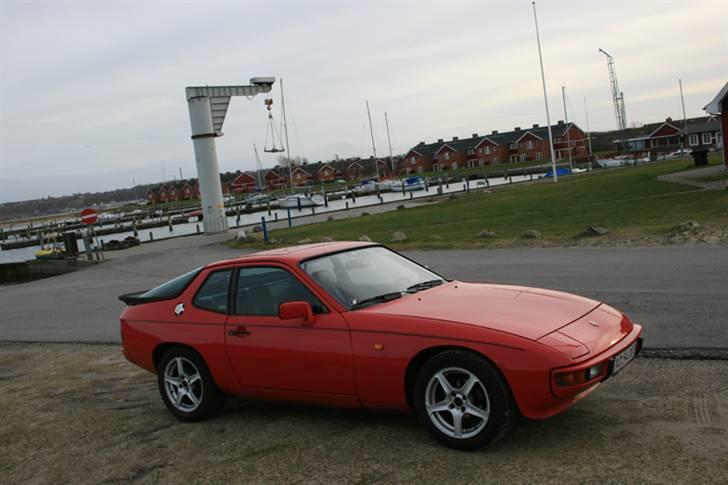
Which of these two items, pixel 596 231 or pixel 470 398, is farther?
pixel 596 231

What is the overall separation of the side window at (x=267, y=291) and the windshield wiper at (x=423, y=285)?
820 millimetres

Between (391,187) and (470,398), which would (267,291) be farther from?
(391,187)

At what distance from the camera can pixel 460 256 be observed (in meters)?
16.6

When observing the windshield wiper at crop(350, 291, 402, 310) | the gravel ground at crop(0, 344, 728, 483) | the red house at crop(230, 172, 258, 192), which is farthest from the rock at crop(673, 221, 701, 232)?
the red house at crop(230, 172, 258, 192)

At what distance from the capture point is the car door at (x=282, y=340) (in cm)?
523

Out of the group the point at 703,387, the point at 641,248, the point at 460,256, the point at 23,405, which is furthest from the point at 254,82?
the point at 703,387

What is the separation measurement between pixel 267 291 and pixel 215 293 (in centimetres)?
61

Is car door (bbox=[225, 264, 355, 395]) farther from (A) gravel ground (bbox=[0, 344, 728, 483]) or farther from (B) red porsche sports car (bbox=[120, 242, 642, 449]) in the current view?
(A) gravel ground (bbox=[0, 344, 728, 483])

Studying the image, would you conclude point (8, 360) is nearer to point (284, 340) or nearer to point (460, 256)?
point (284, 340)

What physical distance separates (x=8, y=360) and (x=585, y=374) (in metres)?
8.80

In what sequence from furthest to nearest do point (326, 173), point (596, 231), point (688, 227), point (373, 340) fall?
point (326, 173), point (596, 231), point (688, 227), point (373, 340)

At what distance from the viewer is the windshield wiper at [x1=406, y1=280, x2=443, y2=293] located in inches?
228

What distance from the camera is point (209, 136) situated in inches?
1407

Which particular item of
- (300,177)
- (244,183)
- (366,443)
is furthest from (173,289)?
(244,183)
